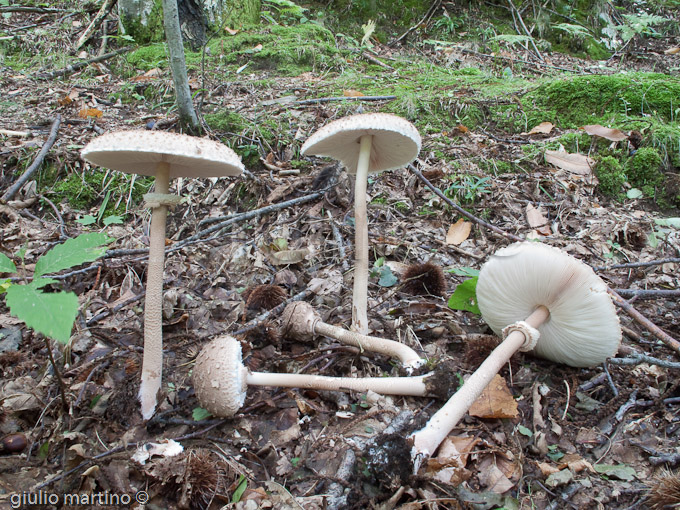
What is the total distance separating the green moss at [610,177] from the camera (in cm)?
428

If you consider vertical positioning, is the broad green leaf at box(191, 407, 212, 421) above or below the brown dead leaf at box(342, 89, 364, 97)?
below

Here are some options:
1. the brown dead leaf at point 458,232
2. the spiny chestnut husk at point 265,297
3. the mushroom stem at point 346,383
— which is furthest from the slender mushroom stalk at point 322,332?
the brown dead leaf at point 458,232

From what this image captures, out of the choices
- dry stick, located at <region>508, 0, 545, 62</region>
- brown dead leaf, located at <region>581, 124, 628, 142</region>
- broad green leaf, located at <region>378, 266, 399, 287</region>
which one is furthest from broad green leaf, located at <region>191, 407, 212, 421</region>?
dry stick, located at <region>508, 0, 545, 62</region>

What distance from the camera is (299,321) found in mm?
2592

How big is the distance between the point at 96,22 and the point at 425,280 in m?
7.91

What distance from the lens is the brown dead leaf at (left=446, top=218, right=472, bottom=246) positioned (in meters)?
3.74

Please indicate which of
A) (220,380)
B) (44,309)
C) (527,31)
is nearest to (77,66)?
(44,309)

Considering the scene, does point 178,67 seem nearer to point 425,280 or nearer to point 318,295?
point 318,295

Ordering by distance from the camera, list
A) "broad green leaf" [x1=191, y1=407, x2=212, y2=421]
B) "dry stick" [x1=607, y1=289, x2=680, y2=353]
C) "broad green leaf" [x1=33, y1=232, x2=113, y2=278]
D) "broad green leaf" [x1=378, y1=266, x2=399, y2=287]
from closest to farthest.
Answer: "broad green leaf" [x1=33, y1=232, x2=113, y2=278] < "broad green leaf" [x1=191, y1=407, x2=212, y2=421] < "dry stick" [x1=607, y1=289, x2=680, y2=353] < "broad green leaf" [x1=378, y1=266, x2=399, y2=287]

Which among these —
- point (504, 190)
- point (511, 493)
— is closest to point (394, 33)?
point (504, 190)

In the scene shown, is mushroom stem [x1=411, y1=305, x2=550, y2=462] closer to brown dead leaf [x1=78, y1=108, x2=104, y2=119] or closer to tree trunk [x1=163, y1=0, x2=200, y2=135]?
tree trunk [x1=163, y1=0, x2=200, y2=135]

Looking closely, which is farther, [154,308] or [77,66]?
[77,66]

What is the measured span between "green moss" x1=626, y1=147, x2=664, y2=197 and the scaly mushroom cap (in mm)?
3768

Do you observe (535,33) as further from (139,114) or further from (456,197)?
(139,114)
